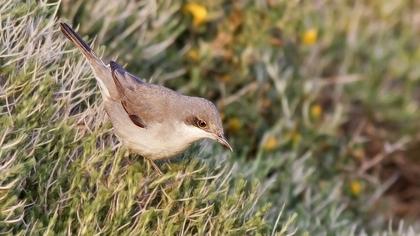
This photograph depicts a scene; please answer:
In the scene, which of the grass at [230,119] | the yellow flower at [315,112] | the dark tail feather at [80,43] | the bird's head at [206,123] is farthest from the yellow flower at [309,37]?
the bird's head at [206,123]

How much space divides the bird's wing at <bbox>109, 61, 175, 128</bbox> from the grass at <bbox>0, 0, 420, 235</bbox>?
0.17 meters

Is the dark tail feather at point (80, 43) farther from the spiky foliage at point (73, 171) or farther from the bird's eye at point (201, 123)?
the bird's eye at point (201, 123)

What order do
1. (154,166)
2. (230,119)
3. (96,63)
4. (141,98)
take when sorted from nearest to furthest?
(154,166) → (141,98) → (96,63) → (230,119)

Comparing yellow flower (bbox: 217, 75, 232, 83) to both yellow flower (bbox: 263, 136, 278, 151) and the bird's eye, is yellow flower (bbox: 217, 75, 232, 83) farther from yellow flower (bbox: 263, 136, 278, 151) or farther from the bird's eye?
the bird's eye

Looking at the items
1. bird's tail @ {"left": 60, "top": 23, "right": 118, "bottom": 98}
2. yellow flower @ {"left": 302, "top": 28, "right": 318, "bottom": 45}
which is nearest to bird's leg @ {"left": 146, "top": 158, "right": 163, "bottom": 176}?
bird's tail @ {"left": 60, "top": 23, "right": 118, "bottom": 98}

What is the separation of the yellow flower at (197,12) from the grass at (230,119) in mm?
15

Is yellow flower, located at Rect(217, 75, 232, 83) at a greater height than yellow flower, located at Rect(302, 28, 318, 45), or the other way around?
yellow flower, located at Rect(217, 75, 232, 83)

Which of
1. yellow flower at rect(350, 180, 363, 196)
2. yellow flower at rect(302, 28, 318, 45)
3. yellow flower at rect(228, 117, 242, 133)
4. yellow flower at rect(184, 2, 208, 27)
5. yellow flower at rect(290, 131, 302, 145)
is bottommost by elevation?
yellow flower at rect(350, 180, 363, 196)

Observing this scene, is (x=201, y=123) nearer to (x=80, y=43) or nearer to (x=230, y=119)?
(x=80, y=43)

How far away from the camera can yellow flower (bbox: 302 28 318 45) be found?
7396mm

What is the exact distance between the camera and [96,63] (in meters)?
4.98

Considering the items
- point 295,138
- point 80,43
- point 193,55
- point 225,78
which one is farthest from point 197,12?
point 80,43

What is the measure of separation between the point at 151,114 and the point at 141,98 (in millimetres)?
156

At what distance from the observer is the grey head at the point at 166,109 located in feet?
15.1
